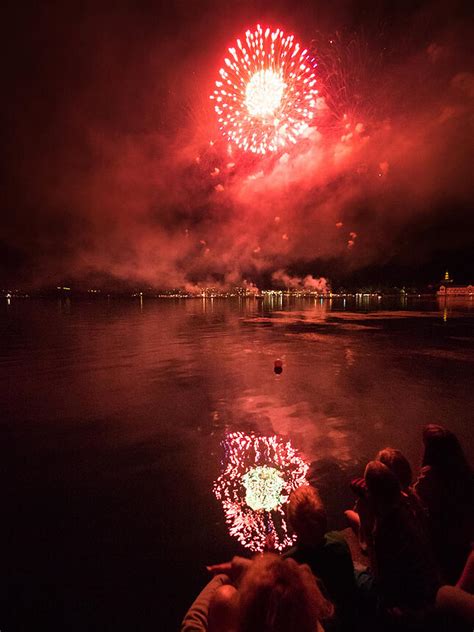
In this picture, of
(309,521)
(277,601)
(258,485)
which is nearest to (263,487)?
(258,485)

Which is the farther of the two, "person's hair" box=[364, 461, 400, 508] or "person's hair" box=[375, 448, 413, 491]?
"person's hair" box=[375, 448, 413, 491]

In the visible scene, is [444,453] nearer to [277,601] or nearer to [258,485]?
[277,601]

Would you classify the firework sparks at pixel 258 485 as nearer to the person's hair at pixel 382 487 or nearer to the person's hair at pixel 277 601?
the person's hair at pixel 382 487

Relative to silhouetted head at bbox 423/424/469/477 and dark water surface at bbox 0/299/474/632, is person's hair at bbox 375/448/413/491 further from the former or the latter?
dark water surface at bbox 0/299/474/632

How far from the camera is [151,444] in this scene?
8.38m

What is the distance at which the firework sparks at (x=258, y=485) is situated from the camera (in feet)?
17.1

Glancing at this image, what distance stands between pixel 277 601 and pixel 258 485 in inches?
193

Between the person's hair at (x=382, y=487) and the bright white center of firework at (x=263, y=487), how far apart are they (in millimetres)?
2872

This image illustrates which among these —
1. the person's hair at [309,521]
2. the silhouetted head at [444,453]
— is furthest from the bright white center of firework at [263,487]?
the person's hair at [309,521]

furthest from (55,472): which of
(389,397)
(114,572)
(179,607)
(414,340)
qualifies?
(414,340)

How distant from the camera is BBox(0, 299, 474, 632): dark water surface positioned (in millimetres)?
4445

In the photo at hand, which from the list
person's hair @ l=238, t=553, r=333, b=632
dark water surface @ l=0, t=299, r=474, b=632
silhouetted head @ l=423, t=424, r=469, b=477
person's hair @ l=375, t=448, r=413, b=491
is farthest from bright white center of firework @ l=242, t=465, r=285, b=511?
person's hair @ l=238, t=553, r=333, b=632

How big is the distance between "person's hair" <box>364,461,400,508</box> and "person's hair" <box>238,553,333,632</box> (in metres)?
1.57

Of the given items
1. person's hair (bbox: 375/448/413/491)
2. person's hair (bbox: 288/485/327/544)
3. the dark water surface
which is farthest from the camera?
the dark water surface
